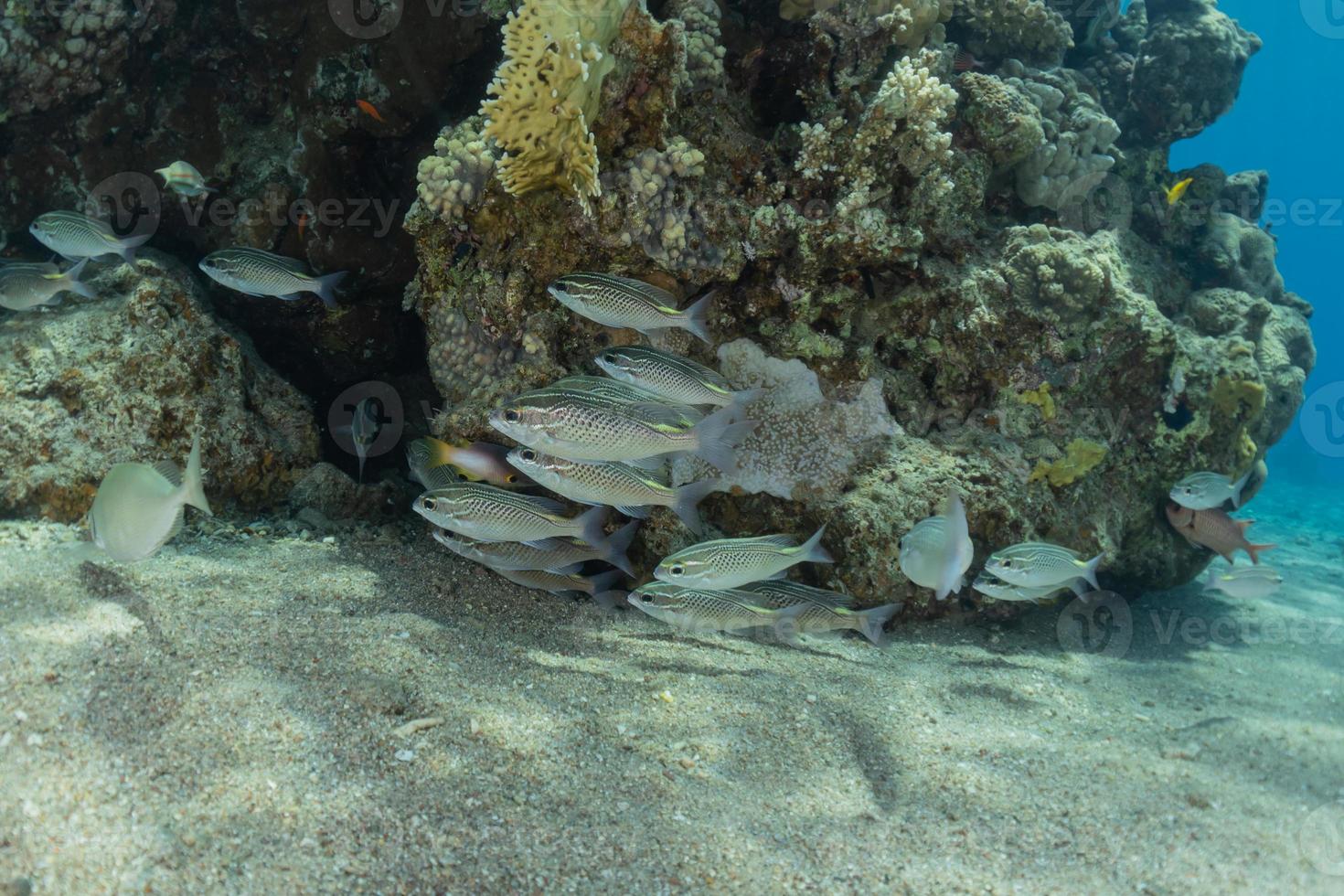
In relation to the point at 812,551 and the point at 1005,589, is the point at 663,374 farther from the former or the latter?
the point at 1005,589

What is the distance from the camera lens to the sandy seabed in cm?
226

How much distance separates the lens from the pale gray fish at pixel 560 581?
4.60 meters

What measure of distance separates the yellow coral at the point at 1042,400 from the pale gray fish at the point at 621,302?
2.85 meters

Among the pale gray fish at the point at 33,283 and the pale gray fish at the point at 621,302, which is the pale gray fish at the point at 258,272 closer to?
the pale gray fish at the point at 33,283

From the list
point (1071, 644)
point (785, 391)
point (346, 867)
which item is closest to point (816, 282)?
point (785, 391)

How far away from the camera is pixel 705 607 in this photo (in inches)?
153

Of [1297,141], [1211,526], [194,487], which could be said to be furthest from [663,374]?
[1297,141]

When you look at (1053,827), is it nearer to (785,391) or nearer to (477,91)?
(785,391)

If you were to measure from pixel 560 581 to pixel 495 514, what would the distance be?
A: 3.66 ft

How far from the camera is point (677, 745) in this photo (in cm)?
320
